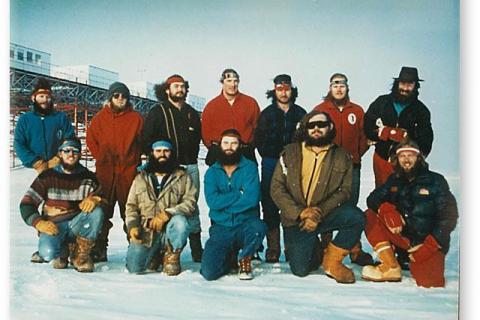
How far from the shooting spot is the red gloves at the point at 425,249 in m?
3.31

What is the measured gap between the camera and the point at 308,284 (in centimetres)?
337

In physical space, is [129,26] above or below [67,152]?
above

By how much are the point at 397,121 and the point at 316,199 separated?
0.67 metres

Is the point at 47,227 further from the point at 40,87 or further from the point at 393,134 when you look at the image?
the point at 393,134

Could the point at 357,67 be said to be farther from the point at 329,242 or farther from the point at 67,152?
the point at 67,152

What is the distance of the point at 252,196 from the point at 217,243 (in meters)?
0.35

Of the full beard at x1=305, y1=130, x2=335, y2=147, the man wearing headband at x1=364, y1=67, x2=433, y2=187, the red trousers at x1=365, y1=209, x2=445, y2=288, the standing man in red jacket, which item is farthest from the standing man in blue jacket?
the man wearing headband at x1=364, y1=67, x2=433, y2=187

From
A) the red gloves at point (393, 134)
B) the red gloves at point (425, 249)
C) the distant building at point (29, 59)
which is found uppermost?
the distant building at point (29, 59)

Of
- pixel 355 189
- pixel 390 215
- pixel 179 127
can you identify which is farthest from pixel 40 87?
pixel 390 215

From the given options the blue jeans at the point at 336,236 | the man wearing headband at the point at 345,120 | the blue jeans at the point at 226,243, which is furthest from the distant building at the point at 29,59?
the blue jeans at the point at 336,236

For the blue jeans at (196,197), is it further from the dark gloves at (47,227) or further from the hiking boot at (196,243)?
the dark gloves at (47,227)

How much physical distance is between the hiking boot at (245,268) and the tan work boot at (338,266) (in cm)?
46

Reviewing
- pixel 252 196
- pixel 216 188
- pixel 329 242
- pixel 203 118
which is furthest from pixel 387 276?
pixel 203 118

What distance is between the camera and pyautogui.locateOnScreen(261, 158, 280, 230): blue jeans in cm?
342
